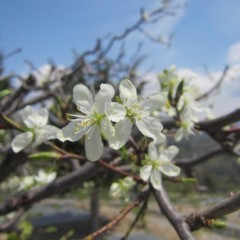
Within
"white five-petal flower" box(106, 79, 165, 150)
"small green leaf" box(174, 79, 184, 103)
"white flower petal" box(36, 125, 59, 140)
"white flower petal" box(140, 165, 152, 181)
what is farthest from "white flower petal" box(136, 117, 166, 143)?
"small green leaf" box(174, 79, 184, 103)

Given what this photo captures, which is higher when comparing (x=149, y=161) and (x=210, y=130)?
(x=149, y=161)

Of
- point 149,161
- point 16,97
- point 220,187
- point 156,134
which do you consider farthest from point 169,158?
point 220,187

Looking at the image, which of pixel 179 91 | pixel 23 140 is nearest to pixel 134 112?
pixel 23 140

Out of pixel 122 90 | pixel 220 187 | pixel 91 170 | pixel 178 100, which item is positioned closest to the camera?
pixel 122 90

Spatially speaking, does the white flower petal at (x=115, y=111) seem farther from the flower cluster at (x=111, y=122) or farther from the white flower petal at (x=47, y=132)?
the white flower petal at (x=47, y=132)

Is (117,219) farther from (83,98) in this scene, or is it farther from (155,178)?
(83,98)

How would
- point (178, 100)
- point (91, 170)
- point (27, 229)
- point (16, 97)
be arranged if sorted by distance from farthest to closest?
point (16, 97) < point (27, 229) < point (91, 170) < point (178, 100)

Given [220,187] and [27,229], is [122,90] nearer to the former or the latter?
[27,229]
